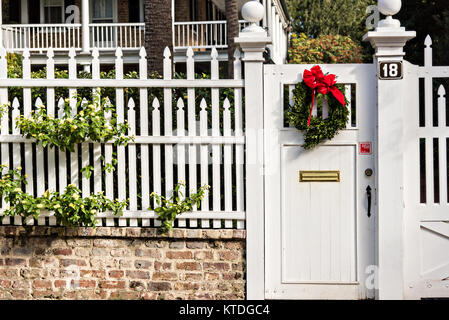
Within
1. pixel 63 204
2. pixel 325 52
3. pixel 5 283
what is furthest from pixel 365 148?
pixel 325 52

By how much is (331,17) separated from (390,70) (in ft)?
104

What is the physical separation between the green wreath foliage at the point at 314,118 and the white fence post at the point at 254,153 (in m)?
0.32

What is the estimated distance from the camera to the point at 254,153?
233 inches

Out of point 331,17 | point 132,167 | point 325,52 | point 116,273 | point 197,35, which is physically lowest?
point 116,273

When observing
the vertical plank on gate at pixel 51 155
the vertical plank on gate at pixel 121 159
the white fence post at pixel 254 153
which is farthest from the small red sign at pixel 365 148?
the vertical plank on gate at pixel 51 155

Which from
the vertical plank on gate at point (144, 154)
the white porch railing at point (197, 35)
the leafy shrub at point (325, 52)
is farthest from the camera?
the leafy shrub at point (325, 52)

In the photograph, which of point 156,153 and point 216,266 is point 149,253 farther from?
point 156,153

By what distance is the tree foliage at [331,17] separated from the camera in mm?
36125

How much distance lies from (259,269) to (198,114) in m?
1.68

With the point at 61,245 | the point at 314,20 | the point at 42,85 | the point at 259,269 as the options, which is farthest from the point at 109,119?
the point at 314,20

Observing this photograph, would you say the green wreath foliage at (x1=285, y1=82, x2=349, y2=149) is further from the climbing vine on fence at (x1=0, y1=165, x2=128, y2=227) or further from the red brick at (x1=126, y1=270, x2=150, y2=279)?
the red brick at (x1=126, y1=270, x2=150, y2=279)

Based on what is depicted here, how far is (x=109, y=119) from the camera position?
6012 mm

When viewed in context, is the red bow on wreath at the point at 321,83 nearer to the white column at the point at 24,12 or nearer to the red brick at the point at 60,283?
the red brick at the point at 60,283

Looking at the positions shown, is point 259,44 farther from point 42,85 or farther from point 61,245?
point 61,245
